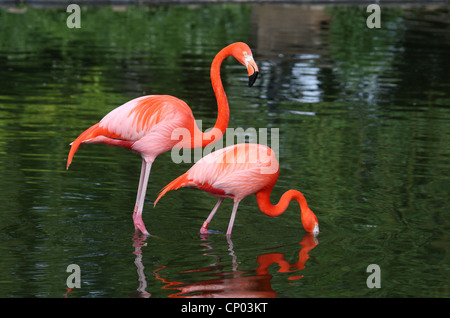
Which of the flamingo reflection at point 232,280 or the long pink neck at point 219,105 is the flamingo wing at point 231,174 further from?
the flamingo reflection at point 232,280

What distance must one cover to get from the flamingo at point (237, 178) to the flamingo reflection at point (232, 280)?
0.39 m

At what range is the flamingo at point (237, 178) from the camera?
Result: 21.0ft

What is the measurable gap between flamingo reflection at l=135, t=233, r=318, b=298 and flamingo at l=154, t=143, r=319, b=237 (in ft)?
1.29

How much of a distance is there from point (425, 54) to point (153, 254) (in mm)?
13196

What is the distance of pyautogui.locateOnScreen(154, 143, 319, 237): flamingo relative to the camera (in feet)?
21.0

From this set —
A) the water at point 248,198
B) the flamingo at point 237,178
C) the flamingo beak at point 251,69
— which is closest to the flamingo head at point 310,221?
the flamingo at point 237,178

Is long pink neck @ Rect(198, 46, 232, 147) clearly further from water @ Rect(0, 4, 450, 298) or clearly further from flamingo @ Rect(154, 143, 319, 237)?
water @ Rect(0, 4, 450, 298)

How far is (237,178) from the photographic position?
21.0 feet

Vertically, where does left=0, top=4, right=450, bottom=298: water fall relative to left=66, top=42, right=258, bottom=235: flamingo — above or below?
below

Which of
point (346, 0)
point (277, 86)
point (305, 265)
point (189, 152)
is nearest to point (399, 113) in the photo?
point (277, 86)

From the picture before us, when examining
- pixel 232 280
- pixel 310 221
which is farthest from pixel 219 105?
pixel 232 280

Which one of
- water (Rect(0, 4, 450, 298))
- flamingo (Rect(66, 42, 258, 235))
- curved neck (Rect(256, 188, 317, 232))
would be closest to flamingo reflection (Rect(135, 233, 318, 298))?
water (Rect(0, 4, 450, 298))

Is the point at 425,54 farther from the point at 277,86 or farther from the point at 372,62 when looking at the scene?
the point at 277,86
